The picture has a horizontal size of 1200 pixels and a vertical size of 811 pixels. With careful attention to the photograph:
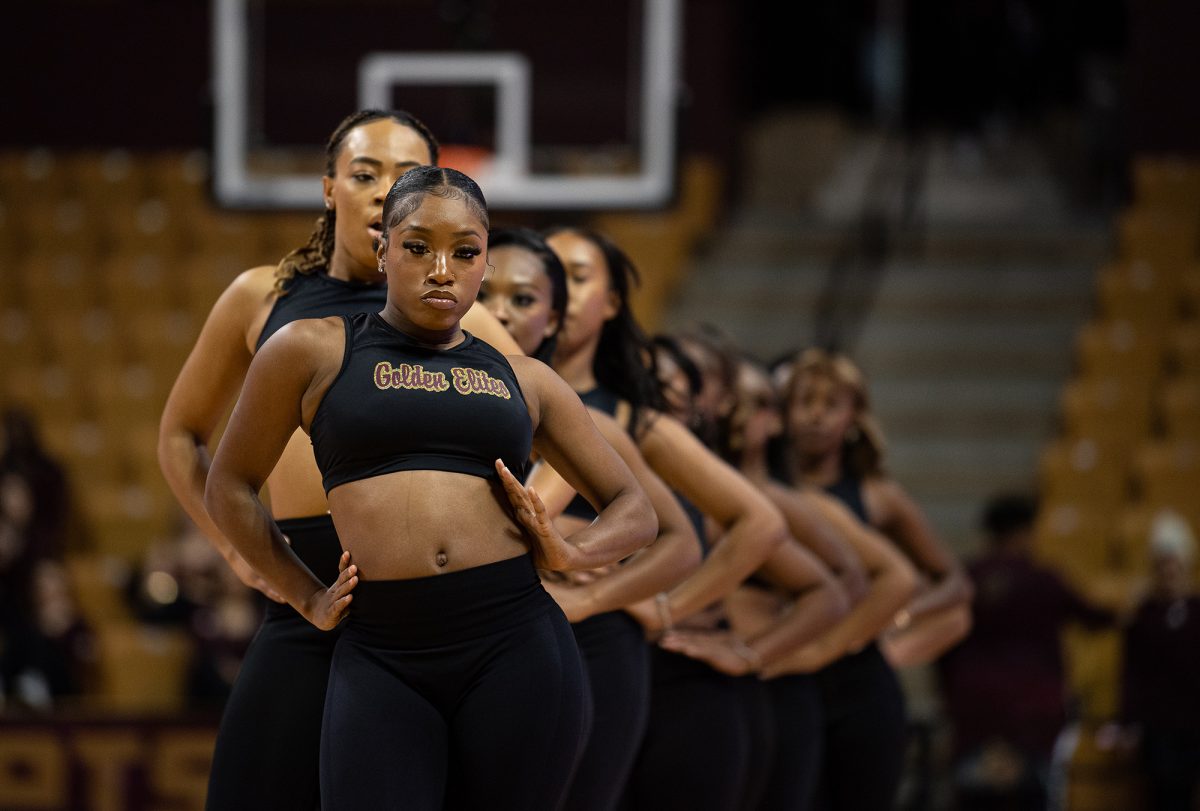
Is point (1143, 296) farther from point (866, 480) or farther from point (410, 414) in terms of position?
point (410, 414)

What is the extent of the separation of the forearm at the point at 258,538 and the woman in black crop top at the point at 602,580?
837mm

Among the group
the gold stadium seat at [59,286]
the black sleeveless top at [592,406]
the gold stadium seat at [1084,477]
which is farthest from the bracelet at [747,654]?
the gold stadium seat at [59,286]

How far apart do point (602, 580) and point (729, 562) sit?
515 mm

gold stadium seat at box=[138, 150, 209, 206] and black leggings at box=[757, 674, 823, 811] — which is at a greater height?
gold stadium seat at box=[138, 150, 209, 206]

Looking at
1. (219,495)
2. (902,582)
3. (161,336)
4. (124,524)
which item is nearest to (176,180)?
(161,336)

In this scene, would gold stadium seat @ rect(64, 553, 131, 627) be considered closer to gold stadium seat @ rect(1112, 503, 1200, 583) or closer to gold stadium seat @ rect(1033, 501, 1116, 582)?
gold stadium seat @ rect(1033, 501, 1116, 582)

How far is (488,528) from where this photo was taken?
2.77 m

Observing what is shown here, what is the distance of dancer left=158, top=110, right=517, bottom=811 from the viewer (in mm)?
3084

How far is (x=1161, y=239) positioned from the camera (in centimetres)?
1055

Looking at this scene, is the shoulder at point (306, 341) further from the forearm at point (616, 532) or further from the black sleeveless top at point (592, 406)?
the black sleeveless top at point (592, 406)

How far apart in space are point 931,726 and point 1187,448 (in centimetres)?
269

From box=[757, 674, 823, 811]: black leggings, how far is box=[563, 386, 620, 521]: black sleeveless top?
107cm

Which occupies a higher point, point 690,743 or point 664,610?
point 664,610

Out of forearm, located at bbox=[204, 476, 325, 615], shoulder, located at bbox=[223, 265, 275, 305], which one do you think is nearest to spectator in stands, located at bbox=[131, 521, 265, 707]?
shoulder, located at bbox=[223, 265, 275, 305]
